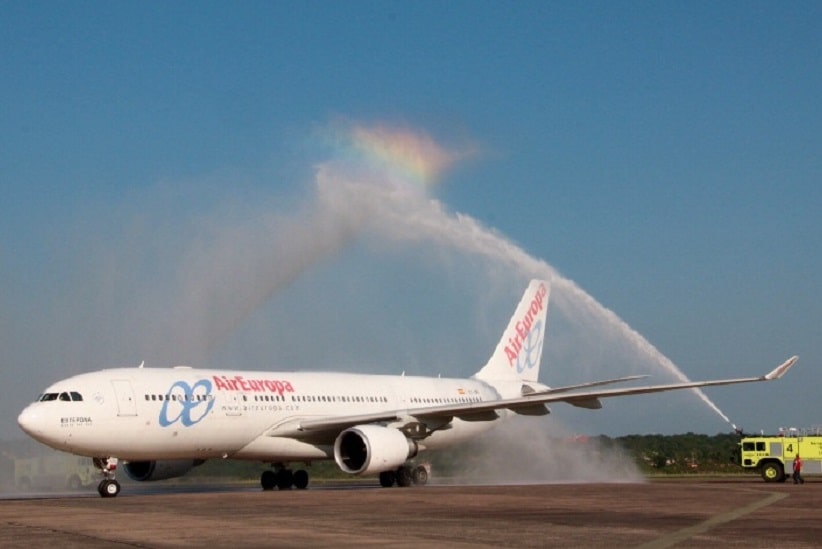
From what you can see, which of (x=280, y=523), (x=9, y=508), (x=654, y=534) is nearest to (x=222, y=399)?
(x=9, y=508)

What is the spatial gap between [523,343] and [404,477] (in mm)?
12527

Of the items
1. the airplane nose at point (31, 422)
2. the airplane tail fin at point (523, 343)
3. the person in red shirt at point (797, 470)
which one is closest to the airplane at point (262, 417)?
the airplane nose at point (31, 422)

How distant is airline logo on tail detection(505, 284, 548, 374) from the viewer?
173 feet

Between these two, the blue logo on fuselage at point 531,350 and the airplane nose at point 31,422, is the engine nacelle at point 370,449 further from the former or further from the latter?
the blue logo on fuselage at point 531,350

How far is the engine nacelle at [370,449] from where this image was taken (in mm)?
38750

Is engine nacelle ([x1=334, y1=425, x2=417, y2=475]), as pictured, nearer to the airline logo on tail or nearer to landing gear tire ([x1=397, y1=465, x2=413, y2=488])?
landing gear tire ([x1=397, y1=465, x2=413, y2=488])

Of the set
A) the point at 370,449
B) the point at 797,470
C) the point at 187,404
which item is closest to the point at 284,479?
the point at 370,449

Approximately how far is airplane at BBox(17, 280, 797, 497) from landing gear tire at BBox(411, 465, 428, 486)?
0.04m

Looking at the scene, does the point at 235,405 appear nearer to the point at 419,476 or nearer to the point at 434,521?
the point at 419,476

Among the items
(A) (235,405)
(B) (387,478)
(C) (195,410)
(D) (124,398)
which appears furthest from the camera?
(B) (387,478)

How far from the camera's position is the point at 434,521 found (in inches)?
871

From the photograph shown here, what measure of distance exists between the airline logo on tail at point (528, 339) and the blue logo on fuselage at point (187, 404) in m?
18.1

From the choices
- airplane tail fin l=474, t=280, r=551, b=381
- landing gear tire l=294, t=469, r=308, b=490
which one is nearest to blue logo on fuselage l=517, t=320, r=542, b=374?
airplane tail fin l=474, t=280, r=551, b=381

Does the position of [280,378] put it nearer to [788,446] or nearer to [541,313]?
[541,313]
